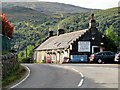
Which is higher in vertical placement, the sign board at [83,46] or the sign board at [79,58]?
the sign board at [83,46]

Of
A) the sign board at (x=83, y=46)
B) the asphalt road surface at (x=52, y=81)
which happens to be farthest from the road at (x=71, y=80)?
the sign board at (x=83, y=46)

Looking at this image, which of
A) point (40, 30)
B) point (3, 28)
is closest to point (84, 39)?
point (3, 28)

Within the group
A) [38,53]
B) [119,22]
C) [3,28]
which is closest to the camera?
[3,28]

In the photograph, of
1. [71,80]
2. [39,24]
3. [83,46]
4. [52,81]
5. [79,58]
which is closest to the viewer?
[52,81]

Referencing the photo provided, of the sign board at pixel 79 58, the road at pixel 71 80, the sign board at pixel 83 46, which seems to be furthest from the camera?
the sign board at pixel 83 46

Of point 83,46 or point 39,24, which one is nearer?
point 83,46

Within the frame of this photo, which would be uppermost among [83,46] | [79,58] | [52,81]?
[83,46]

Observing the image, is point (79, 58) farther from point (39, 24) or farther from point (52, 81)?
point (39, 24)

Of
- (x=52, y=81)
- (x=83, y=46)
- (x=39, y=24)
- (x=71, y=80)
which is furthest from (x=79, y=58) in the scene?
(x=39, y=24)

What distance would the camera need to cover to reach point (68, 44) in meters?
63.3

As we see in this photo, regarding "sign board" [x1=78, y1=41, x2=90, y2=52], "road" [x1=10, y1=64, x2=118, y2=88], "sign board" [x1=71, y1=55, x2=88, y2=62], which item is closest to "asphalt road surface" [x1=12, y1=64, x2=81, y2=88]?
"road" [x1=10, y1=64, x2=118, y2=88]

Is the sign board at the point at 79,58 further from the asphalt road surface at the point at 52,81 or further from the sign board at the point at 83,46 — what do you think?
the asphalt road surface at the point at 52,81

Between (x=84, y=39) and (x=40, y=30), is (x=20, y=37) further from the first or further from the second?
(x=84, y=39)

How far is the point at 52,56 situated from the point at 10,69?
141 ft
